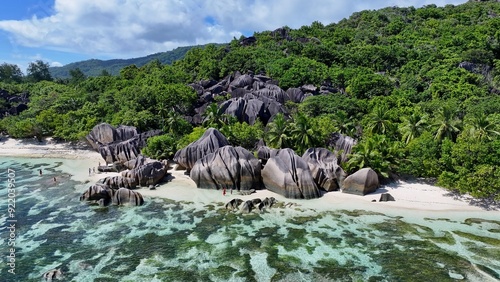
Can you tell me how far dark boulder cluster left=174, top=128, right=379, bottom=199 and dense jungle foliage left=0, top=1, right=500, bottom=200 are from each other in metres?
1.88

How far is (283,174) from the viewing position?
95.7ft

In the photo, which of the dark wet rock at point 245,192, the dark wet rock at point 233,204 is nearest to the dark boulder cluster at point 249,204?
the dark wet rock at point 233,204

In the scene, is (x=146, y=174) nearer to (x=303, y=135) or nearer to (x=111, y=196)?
(x=111, y=196)

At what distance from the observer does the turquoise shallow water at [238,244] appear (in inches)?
749

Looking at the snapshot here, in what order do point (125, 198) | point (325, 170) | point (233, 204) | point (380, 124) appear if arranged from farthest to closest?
point (380, 124) → point (325, 170) → point (125, 198) → point (233, 204)

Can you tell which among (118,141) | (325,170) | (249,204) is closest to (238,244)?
(249,204)

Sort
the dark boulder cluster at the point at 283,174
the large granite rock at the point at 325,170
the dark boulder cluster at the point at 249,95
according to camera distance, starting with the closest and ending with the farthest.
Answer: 1. the dark boulder cluster at the point at 283,174
2. the large granite rock at the point at 325,170
3. the dark boulder cluster at the point at 249,95

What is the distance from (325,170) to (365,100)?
23373mm

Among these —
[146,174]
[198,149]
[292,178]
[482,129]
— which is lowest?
[146,174]

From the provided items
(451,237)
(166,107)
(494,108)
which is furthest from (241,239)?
(494,108)

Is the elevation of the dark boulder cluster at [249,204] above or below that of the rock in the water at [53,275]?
above

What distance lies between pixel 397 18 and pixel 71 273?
101242 mm

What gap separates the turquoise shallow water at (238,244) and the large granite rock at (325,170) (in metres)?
3.80

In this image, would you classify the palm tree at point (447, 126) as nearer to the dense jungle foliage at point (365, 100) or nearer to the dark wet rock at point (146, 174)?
the dense jungle foliage at point (365, 100)
